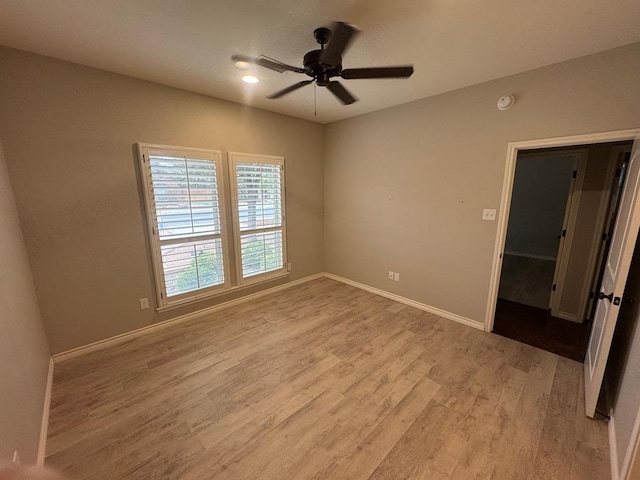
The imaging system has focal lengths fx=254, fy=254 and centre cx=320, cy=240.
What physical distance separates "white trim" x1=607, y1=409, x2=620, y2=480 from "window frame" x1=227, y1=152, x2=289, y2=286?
3.57 m

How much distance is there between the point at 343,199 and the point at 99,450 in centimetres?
381

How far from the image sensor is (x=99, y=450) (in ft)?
5.20

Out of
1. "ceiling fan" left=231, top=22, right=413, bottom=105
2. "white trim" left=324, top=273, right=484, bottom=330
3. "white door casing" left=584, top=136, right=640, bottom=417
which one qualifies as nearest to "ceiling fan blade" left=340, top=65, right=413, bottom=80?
"ceiling fan" left=231, top=22, right=413, bottom=105

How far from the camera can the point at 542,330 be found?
9.70 feet

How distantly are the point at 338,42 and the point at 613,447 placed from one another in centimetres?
293

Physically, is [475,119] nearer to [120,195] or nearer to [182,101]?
[182,101]

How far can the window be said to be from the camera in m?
2.78

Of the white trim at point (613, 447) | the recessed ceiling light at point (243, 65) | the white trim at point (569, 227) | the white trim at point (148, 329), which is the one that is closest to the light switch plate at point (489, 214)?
the white trim at point (569, 227)

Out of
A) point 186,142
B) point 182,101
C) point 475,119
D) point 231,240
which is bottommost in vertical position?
point 231,240

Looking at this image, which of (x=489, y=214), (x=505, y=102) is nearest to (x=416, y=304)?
(x=489, y=214)

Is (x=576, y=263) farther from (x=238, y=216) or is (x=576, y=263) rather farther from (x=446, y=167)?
(x=238, y=216)

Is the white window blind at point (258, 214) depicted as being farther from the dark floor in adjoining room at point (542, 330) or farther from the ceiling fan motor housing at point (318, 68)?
the dark floor in adjoining room at point (542, 330)

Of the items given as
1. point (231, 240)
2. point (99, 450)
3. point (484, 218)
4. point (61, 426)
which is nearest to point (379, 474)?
point (99, 450)

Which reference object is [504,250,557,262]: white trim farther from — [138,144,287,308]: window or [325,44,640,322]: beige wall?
[138,144,287,308]: window
